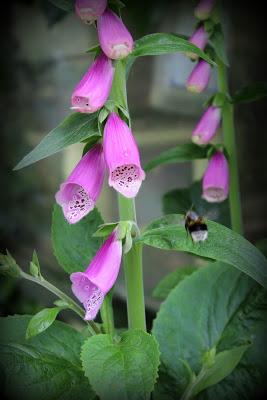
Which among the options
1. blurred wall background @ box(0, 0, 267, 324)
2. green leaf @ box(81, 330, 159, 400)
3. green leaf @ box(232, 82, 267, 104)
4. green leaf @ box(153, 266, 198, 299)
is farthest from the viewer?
blurred wall background @ box(0, 0, 267, 324)

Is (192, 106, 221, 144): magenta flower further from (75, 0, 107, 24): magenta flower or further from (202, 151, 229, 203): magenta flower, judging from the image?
(75, 0, 107, 24): magenta flower

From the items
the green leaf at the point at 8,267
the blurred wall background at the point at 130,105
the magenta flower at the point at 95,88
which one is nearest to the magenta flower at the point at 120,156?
the magenta flower at the point at 95,88

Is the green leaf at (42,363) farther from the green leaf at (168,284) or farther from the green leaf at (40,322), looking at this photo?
the green leaf at (168,284)

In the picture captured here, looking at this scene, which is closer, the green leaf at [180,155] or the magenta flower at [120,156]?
the magenta flower at [120,156]

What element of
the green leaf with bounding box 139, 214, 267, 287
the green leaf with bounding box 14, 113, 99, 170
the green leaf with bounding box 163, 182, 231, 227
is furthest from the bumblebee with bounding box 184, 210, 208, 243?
the green leaf with bounding box 163, 182, 231, 227

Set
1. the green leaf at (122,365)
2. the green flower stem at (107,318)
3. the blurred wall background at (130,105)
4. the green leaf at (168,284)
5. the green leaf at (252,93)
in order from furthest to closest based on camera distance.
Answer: the blurred wall background at (130,105) < the green leaf at (168,284) < the green leaf at (252,93) < the green flower stem at (107,318) < the green leaf at (122,365)

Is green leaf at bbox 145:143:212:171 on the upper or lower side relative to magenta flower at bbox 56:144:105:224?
upper

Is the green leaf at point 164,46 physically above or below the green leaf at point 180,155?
above

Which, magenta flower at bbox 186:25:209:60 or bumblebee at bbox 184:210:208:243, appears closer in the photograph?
bumblebee at bbox 184:210:208:243
